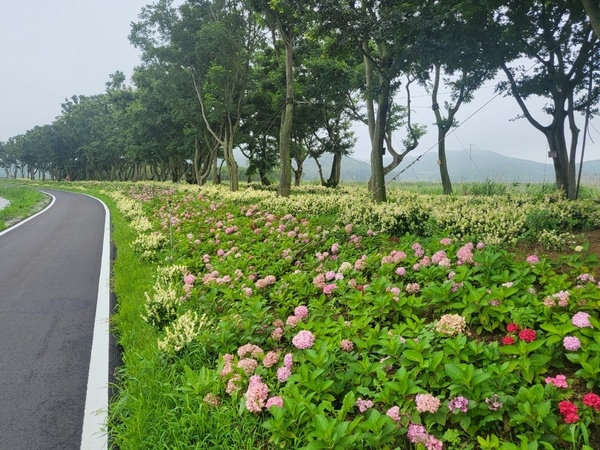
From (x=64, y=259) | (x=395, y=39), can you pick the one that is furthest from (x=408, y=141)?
(x=64, y=259)

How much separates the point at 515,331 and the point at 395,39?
10.3 meters

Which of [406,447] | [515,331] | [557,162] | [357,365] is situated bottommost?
[406,447]

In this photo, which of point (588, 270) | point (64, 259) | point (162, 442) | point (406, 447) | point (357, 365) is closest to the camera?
point (406, 447)

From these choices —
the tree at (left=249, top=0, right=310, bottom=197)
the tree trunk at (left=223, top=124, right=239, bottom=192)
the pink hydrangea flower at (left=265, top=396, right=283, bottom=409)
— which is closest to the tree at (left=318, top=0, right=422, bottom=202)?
the tree at (left=249, top=0, right=310, bottom=197)

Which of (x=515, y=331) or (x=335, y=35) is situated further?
(x=335, y=35)

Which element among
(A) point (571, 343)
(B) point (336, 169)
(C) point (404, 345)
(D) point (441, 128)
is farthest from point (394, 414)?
(B) point (336, 169)

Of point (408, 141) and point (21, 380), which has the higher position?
point (408, 141)

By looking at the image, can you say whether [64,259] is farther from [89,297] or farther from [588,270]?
[588,270]

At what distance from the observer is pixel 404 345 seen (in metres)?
3.17

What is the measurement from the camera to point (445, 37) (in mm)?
10773

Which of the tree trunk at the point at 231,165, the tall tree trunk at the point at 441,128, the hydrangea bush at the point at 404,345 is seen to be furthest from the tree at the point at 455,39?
the tree trunk at the point at 231,165

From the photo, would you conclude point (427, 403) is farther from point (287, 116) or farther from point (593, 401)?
point (287, 116)

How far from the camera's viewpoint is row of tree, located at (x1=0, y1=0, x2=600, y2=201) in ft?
36.0

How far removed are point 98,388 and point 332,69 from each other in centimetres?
2023
